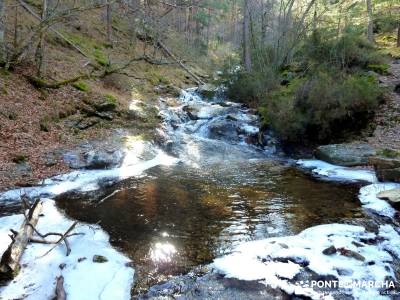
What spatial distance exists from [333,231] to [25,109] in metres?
9.69

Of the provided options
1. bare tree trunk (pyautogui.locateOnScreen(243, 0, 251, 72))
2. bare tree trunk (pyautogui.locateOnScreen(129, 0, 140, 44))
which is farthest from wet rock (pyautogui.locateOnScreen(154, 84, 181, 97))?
bare tree trunk (pyautogui.locateOnScreen(243, 0, 251, 72))

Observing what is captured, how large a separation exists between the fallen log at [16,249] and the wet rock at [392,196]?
6874 mm

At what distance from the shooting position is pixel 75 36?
73.7 feet

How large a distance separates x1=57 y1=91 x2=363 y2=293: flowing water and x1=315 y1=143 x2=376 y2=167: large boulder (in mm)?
1195

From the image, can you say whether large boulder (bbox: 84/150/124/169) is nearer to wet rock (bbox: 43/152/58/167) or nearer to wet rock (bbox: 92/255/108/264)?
wet rock (bbox: 43/152/58/167)

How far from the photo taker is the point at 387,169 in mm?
9242

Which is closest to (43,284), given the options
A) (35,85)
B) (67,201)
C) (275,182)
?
(67,201)

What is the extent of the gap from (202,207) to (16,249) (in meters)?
3.75

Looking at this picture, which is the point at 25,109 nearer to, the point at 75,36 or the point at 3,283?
the point at 3,283

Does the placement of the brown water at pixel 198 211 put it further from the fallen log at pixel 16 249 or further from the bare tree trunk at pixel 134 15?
the bare tree trunk at pixel 134 15

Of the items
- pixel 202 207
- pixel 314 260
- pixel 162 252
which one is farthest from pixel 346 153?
pixel 162 252

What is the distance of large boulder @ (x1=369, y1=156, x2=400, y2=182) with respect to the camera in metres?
9.16

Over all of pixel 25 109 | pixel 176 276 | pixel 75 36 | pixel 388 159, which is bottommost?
pixel 176 276

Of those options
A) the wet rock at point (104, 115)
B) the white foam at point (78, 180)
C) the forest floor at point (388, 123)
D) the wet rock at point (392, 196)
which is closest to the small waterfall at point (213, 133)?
the white foam at point (78, 180)
